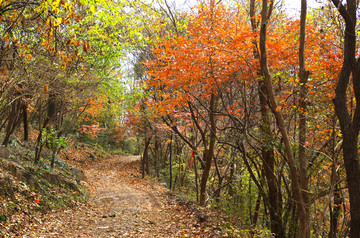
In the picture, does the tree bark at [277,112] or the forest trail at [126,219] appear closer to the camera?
the tree bark at [277,112]

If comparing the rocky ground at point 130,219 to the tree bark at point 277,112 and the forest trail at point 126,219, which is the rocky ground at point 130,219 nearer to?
the forest trail at point 126,219

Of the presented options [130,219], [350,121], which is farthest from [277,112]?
[130,219]

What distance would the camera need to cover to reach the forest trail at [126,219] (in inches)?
272

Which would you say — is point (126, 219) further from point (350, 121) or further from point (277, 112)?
point (350, 121)

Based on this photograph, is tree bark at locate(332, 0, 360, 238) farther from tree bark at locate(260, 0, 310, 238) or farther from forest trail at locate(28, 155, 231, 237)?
forest trail at locate(28, 155, 231, 237)

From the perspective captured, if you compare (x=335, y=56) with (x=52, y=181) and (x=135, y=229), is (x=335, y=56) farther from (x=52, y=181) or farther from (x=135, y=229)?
(x=52, y=181)

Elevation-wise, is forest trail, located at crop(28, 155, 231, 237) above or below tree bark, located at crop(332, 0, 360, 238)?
below

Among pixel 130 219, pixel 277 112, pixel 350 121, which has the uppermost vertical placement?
pixel 277 112

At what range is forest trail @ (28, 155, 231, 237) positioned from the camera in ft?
22.7

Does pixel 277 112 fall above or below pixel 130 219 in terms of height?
above

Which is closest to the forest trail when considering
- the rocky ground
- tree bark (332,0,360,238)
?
the rocky ground

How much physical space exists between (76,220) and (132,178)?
10.9 m

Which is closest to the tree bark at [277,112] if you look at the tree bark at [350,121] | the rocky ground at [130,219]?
the tree bark at [350,121]

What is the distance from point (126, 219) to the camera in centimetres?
859
